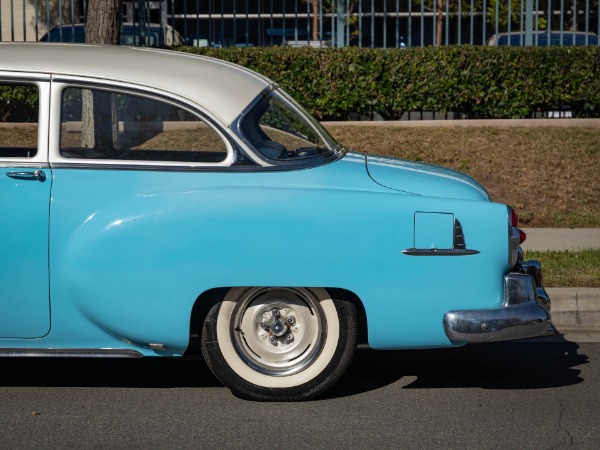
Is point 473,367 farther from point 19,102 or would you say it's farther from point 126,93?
point 19,102

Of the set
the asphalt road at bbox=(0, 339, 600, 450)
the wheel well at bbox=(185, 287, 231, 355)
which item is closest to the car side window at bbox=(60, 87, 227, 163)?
the wheel well at bbox=(185, 287, 231, 355)

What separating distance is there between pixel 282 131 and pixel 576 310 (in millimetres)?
2851

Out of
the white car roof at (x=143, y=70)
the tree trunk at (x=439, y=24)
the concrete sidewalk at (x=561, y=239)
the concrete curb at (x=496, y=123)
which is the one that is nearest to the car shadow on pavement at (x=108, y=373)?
the white car roof at (x=143, y=70)

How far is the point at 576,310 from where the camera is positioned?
755 cm

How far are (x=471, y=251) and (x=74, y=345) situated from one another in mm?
2082

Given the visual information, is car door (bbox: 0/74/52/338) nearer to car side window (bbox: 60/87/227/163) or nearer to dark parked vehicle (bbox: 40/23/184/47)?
car side window (bbox: 60/87/227/163)

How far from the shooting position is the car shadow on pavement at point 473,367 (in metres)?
6.06

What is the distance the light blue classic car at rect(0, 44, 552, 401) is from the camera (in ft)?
17.5

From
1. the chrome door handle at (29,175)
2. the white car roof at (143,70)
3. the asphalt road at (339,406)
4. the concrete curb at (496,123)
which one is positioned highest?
the white car roof at (143,70)

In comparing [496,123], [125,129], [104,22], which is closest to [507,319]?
[125,129]

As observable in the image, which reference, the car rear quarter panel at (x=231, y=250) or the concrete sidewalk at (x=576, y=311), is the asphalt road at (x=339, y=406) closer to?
the car rear quarter panel at (x=231, y=250)

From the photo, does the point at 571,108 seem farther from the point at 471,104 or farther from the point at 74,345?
the point at 74,345

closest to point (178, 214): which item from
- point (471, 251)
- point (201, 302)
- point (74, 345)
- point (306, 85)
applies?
point (201, 302)

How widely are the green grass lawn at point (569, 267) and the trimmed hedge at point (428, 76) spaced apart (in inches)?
171
